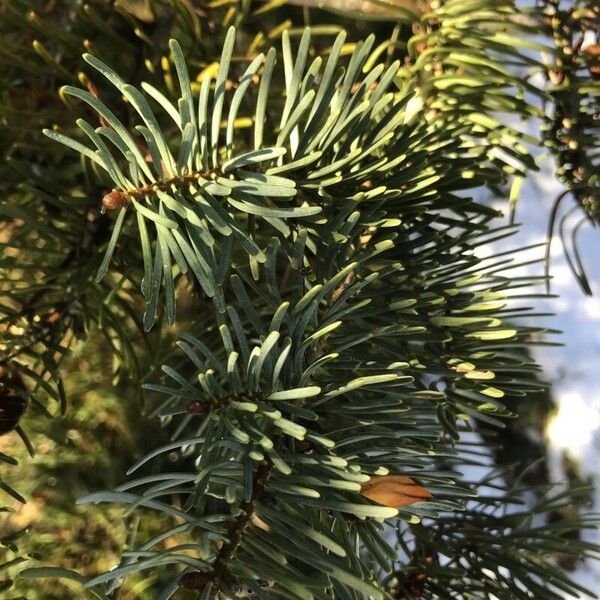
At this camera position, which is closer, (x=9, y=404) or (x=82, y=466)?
(x=9, y=404)

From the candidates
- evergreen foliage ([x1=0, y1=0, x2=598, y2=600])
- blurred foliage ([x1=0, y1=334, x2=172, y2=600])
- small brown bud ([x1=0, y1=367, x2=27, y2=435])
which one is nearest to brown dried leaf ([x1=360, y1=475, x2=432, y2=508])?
evergreen foliage ([x1=0, y1=0, x2=598, y2=600])

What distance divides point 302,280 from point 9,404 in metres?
0.11

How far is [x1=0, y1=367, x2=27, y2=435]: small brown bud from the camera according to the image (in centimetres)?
21

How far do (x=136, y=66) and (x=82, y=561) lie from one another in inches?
11.3

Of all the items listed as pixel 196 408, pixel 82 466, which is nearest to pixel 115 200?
pixel 196 408

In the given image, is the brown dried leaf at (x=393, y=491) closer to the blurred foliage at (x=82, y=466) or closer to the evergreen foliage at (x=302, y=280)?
the evergreen foliage at (x=302, y=280)

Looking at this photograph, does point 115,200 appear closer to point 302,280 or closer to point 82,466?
point 302,280

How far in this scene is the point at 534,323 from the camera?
50cm

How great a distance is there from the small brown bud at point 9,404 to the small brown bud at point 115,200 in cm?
10

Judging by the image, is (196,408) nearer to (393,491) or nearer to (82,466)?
(393,491)

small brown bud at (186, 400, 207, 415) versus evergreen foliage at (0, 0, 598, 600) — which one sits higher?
evergreen foliage at (0, 0, 598, 600)

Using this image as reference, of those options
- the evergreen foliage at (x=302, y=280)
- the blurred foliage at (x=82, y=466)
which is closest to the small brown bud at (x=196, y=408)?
the evergreen foliage at (x=302, y=280)

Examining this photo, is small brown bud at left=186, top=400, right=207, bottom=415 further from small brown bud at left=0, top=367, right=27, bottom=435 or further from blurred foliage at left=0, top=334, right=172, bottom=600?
blurred foliage at left=0, top=334, right=172, bottom=600

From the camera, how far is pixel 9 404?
22cm
